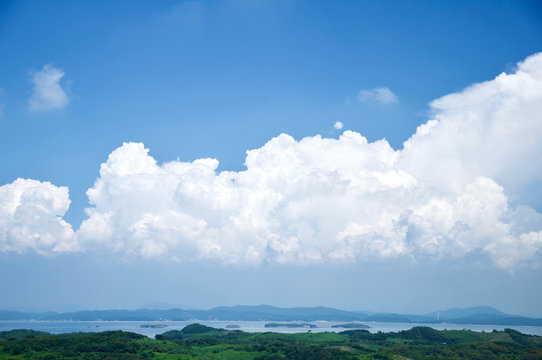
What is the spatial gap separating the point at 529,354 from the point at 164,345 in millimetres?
121519

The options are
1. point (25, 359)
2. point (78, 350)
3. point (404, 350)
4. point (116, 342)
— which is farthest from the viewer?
point (404, 350)

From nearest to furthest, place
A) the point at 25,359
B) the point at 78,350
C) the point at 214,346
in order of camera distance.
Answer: the point at 25,359
the point at 78,350
the point at 214,346

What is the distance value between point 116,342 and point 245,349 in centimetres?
4299

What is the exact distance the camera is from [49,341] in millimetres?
126062

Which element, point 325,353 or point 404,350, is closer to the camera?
point 325,353

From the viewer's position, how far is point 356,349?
6206 inches

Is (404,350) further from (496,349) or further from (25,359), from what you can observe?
(25,359)

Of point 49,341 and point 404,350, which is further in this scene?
point 404,350

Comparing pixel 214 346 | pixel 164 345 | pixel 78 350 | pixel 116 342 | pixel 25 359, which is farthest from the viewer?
pixel 214 346

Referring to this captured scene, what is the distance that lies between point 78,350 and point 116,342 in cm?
1116

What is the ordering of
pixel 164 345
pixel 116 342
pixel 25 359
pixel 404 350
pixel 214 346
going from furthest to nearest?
Result: 1. pixel 214 346
2. pixel 404 350
3. pixel 164 345
4. pixel 116 342
5. pixel 25 359

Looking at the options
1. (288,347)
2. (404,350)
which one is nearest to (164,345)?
(288,347)

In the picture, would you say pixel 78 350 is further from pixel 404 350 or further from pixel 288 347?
pixel 404 350

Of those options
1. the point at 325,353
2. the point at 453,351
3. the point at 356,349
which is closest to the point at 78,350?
the point at 325,353
